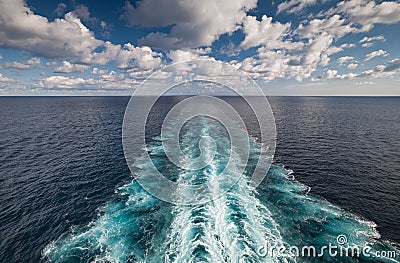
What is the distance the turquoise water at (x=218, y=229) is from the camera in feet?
75.5

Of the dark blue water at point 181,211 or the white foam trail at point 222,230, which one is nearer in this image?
the white foam trail at point 222,230

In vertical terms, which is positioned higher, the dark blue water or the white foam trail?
the white foam trail

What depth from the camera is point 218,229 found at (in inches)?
1040

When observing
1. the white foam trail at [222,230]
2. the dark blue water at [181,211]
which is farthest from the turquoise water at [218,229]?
the dark blue water at [181,211]

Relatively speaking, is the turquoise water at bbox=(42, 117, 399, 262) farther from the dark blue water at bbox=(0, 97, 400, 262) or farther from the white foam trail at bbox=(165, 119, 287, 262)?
the dark blue water at bbox=(0, 97, 400, 262)

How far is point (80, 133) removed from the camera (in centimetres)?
8406

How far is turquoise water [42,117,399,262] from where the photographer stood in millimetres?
23000

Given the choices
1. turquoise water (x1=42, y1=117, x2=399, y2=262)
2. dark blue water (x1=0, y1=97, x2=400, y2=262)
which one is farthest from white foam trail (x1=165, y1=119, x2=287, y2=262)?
dark blue water (x1=0, y1=97, x2=400, y2=262)

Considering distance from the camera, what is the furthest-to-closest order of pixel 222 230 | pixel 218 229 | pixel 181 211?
pixel 181 211 → pixel 218 229 → pixel 222 230

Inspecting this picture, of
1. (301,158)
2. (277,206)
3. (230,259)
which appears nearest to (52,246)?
(230,259)

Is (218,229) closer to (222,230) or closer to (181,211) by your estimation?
(222,230)

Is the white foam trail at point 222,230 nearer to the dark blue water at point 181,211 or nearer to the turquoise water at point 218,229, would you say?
the turquoise water at point 218,229

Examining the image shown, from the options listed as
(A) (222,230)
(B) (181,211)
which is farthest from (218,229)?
(B) (181,211)

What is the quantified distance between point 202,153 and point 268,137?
1342 inches
